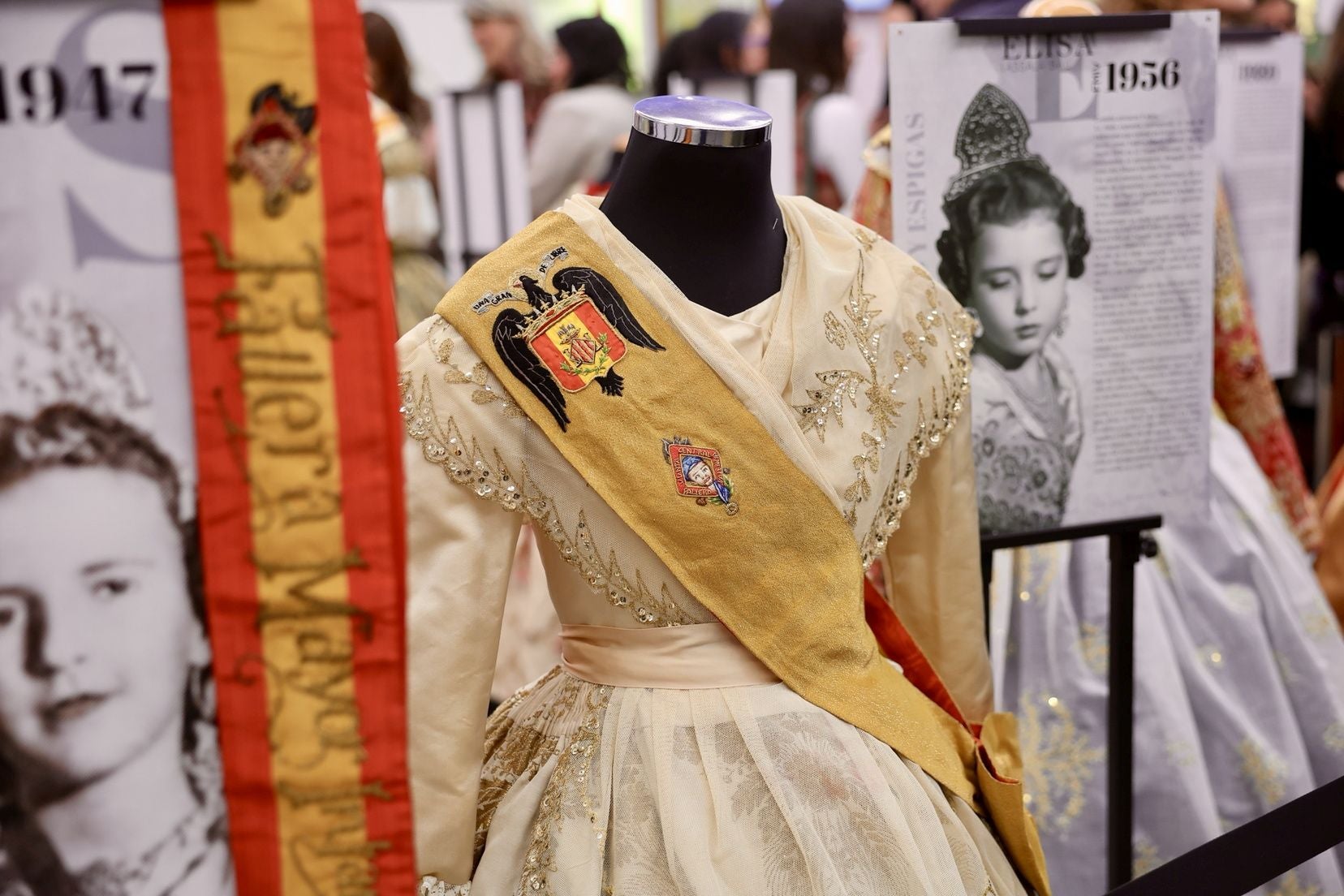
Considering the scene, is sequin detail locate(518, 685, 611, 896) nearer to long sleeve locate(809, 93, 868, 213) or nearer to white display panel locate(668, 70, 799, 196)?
white display panel locate(668, 70, 799, 196)

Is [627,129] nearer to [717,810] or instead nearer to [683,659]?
[683,659]

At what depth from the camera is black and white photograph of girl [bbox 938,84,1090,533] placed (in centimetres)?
153

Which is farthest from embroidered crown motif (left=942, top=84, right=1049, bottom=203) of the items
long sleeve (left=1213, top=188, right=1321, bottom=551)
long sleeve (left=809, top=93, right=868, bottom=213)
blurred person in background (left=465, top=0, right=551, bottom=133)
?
blurred person in background (left=465, top=0, right=551, bottom=133)

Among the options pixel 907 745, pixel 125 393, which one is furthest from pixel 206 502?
pixel 907 745

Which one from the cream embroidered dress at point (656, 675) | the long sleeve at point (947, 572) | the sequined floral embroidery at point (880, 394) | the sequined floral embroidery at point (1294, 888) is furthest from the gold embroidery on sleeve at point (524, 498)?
the sequined floral embroidery at point (1294, 888)

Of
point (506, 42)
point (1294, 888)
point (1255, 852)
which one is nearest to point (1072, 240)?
point (1255, 852)

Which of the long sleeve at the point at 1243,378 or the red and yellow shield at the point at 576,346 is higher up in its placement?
the red and yellow shield at the point at 576,346

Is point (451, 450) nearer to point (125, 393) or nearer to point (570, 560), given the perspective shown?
point (570, 560)

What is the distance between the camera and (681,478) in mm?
1059

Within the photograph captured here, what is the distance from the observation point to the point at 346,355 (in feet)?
2.27

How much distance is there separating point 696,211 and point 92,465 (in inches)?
23.3

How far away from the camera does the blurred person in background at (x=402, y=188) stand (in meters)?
3.29

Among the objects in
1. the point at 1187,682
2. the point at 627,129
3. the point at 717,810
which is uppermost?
the point at 627,129

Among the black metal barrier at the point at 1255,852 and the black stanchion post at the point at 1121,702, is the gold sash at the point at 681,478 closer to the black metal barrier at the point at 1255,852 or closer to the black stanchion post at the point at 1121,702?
the black metal barrier at the point at 1255,852
